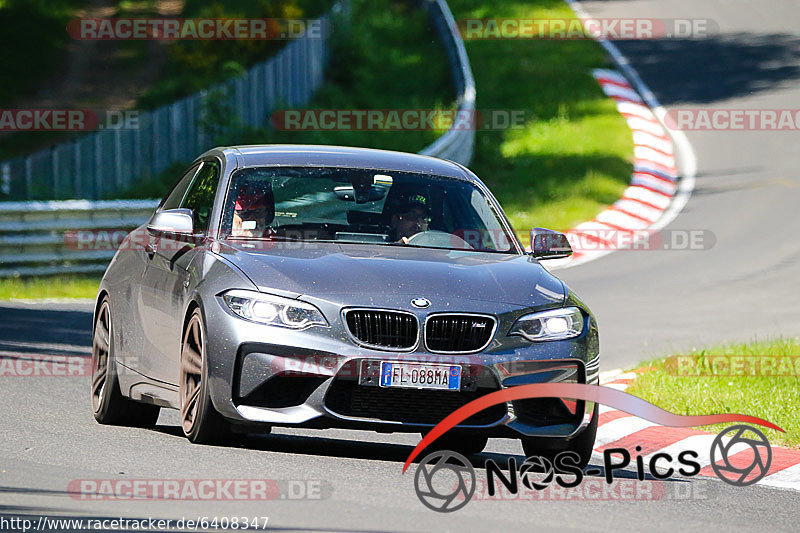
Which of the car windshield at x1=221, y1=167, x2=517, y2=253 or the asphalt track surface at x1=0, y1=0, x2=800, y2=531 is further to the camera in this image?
the car windshield at x1=221, y1=167, x2=517, y2=253

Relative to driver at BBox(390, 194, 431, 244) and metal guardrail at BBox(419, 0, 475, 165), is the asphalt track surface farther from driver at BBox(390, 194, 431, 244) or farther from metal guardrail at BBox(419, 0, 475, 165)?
metal guardrail at BBox(419, 0, 475, 165)

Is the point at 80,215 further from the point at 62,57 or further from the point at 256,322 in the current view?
the point at 62,57

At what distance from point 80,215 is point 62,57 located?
100.0 ft

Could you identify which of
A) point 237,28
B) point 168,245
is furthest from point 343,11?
point 168,245

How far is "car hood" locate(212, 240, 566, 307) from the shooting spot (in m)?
8.10

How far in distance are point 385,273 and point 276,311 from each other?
2.11ft

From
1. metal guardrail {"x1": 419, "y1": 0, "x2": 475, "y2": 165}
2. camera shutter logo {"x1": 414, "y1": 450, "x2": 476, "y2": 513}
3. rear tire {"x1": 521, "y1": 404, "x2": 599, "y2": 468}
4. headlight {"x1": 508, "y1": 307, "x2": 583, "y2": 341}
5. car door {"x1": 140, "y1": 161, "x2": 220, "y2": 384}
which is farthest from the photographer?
metal guardrail {"x1": 419, "y1": 0, "x2": 475, "y2": 165}

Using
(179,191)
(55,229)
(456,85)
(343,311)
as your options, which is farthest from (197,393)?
(456,85)

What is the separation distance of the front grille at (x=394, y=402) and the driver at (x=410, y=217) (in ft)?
4.70

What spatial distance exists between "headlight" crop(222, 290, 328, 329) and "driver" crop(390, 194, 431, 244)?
132 cm

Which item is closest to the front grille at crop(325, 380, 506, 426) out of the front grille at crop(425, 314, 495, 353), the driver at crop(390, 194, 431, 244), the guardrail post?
the front grille at crop(425, 314, 495, 353)

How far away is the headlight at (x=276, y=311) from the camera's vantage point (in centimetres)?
795

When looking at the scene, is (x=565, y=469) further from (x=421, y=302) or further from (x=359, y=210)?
(x=359, y=210)

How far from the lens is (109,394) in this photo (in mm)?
9547
